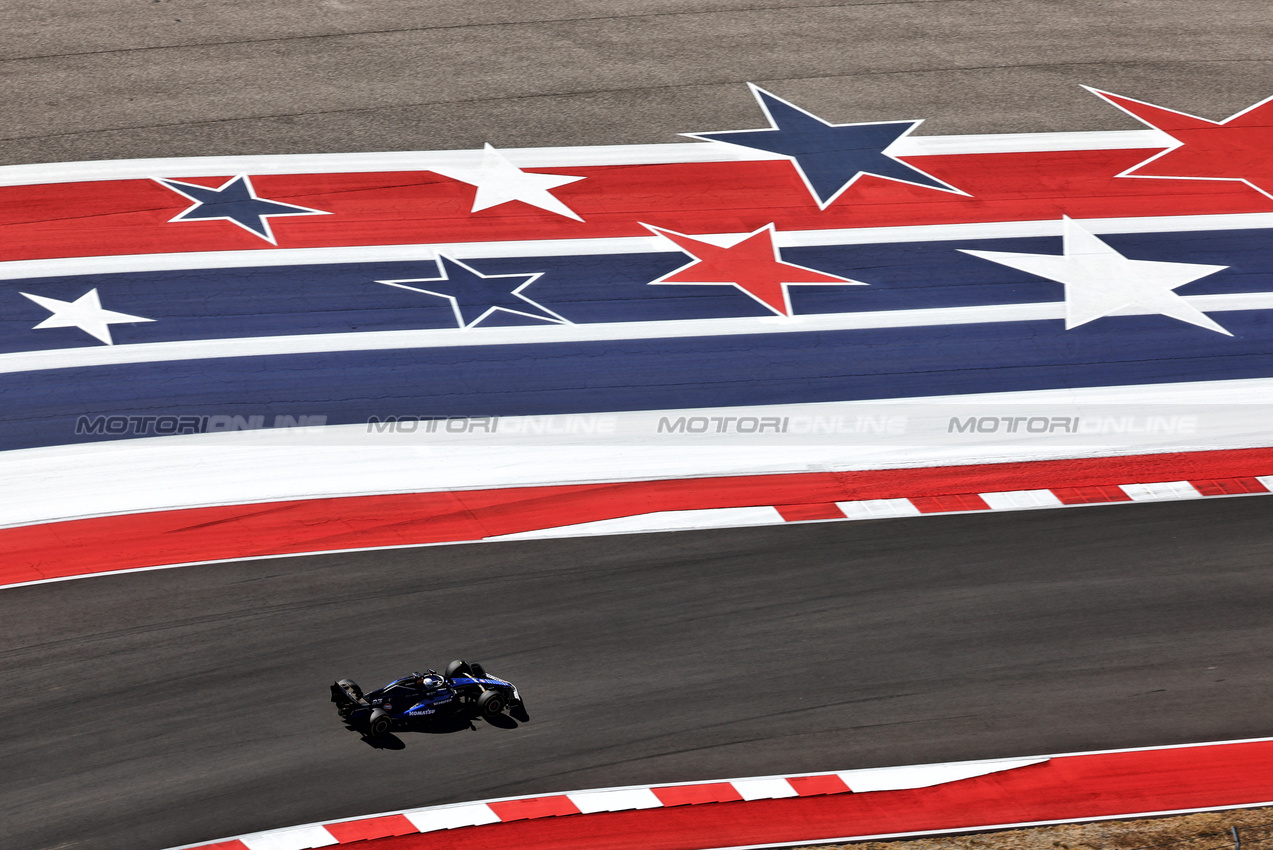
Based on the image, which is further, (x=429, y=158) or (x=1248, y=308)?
(x=429, y=158)

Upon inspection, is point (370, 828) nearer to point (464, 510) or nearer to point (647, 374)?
point (464, 510)

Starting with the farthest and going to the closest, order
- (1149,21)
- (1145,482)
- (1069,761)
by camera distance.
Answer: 1. (1149,21)
2. (1145,482)
3. (1069,761)

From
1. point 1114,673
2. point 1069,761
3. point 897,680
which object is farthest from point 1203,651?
point 897,680

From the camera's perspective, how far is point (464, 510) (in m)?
15.1

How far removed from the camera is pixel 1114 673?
13516 mm

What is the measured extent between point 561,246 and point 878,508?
257 inches

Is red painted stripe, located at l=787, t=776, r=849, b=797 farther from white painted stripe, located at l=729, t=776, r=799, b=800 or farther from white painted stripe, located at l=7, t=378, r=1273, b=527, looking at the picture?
white painted stripe, located at l=7, t=378, r=1273, b=527

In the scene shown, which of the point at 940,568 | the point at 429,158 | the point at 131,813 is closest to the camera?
the point at 131,813

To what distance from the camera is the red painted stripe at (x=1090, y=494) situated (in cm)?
1559

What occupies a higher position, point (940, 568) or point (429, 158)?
point (429, 158)

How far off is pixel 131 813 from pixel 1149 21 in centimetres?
2343

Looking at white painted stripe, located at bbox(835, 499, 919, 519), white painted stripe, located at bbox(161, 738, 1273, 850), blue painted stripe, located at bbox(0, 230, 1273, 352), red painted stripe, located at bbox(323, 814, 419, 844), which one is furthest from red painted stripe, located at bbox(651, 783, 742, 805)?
blue painted stripe, located at bbox(0, 230, 1273, 352)

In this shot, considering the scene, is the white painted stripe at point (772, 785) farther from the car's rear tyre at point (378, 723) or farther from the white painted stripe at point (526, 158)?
the white painted stripe at point (526, 158)

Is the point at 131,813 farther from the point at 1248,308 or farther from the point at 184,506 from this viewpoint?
the point at 1248,308
